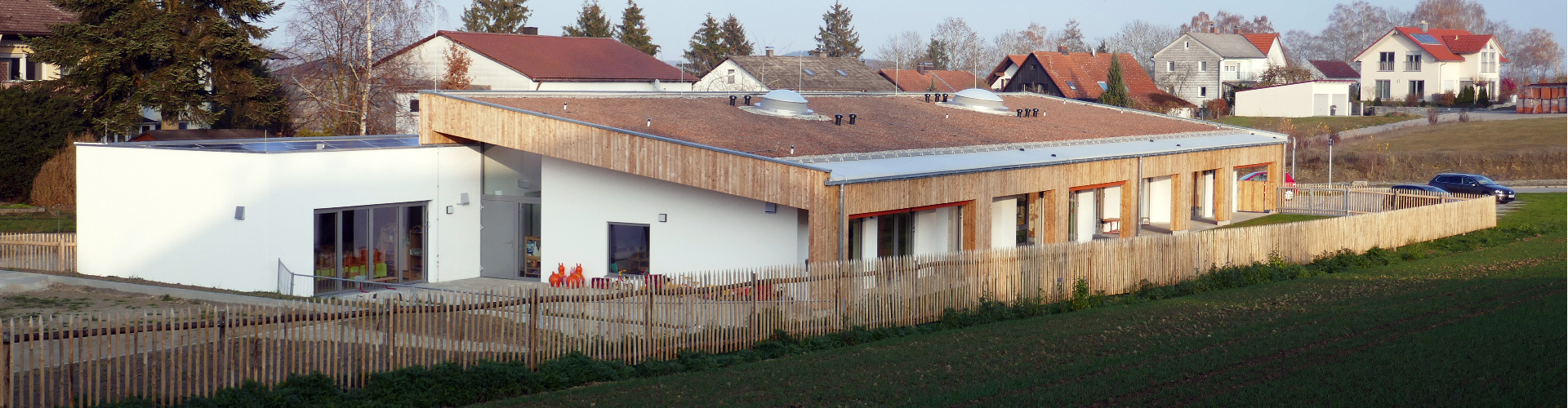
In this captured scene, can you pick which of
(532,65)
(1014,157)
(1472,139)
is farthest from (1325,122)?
(1014,157)

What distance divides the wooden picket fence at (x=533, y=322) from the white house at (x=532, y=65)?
107 feet

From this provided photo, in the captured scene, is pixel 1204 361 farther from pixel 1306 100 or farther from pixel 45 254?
pixel 1306 100

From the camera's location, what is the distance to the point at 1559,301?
15.6m

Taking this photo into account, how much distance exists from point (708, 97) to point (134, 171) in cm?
1238

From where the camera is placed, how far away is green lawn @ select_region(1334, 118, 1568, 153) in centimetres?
5369

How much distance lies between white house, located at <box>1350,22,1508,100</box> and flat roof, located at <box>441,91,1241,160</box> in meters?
55.6

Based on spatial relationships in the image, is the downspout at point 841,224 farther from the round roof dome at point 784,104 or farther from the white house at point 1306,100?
the white house at point 1306,100

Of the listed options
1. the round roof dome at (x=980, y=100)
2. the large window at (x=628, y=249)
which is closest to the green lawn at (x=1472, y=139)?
the round roof dome at (x=980, y=100)

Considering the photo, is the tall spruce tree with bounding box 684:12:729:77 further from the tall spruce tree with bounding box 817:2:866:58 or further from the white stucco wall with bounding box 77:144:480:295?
the white stucco wall with bounding box 77:144:480:295

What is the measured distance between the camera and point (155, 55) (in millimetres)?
36656

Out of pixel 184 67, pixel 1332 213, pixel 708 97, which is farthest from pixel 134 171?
pixel 1332 213

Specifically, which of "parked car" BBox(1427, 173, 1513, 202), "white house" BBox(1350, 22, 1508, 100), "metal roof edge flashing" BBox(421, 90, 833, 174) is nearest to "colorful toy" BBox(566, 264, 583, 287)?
"metal roof edge flashing" BBox(421, 90, 833, 174)

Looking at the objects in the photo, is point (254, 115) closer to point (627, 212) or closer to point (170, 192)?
point (170, 192)

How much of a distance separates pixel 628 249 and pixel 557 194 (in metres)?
1.86
